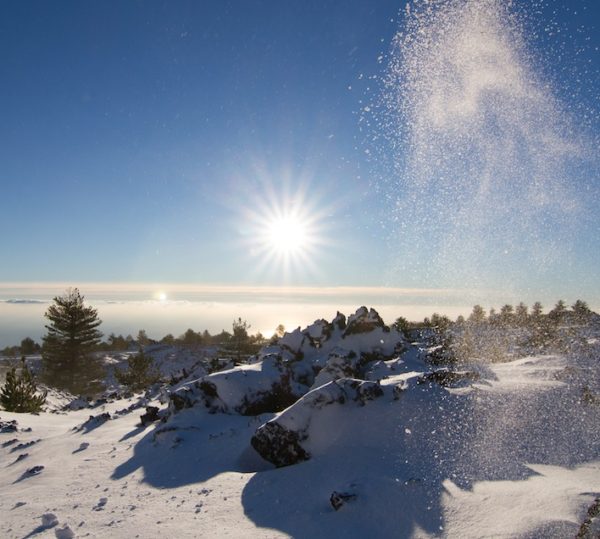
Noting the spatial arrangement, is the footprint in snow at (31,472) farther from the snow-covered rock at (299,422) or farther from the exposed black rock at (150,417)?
the snow-covered rock at (299,422)

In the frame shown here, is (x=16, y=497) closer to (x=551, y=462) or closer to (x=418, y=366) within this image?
(x=551, y=462)

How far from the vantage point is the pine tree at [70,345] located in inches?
1439

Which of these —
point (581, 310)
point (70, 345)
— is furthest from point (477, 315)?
point (70, 345)

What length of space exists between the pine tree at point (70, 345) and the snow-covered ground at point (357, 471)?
28288mm

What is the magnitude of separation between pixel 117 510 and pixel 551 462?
751 centimetres

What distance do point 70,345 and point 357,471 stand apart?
37.7 meters

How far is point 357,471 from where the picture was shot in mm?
6988

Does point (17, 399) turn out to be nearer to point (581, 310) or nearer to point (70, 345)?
point (70, 345)

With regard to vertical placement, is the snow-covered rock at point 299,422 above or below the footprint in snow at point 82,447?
above

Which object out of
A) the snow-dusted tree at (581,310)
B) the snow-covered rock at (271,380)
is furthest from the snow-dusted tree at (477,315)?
the snow-covered rock at (271,380)

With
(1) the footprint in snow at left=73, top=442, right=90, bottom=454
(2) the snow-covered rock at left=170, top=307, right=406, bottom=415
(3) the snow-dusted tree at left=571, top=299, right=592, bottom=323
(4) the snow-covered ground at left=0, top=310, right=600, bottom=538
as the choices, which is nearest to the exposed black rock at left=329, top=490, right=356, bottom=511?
(4) the snow-covered ground at left=0, top=310, right=600, bottom=538

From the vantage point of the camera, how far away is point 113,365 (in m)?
51.2

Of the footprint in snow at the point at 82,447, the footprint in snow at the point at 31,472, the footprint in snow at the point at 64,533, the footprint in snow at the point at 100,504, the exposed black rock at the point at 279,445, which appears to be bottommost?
the footprint in snow at the point at 82,447

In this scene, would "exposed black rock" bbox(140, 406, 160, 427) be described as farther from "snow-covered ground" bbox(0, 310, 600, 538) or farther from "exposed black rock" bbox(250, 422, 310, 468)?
"exposed black rock" bbox(250, 422, 310, 468)
